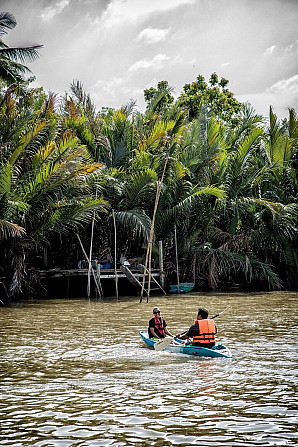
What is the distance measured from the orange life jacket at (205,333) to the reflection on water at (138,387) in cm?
40

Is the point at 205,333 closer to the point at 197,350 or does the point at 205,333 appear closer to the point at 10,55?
the point at 197,350

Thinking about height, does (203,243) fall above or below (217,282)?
above

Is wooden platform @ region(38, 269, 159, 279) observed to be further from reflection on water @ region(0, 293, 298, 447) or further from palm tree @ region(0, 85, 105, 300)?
reflection on water @ region(0, 293, 298, 447)

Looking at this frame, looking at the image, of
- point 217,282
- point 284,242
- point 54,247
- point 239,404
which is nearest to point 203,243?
point 217,282

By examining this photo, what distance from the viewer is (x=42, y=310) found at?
1822 cm

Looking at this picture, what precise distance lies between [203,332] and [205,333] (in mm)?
43

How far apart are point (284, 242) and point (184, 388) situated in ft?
61.4

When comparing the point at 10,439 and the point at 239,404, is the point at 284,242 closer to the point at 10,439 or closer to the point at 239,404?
the point at 239,404

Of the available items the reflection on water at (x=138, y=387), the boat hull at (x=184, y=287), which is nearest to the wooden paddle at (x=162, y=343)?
the reflection on water at (x=138, y=387)

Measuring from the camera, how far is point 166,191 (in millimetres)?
25156

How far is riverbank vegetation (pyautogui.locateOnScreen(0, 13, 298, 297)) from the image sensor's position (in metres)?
21.4

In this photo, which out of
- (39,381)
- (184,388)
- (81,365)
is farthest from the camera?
(81,365)

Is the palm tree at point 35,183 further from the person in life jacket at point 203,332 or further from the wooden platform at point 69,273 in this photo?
the person in life jacket at point 203,332

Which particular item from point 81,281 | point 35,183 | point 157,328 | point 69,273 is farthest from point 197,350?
point 81,281
